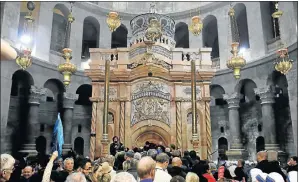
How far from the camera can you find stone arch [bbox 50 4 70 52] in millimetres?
18219

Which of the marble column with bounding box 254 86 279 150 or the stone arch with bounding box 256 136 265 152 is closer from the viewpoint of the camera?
the marble column with bounding box 254 86 279 150

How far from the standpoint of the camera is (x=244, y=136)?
53.9 ft

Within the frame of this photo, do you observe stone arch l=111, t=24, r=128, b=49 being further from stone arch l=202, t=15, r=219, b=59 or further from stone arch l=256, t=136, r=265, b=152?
stone arch l=256, t=136, r=265, b=152

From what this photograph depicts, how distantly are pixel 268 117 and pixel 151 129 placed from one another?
694cm

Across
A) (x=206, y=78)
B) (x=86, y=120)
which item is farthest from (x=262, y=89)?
(x=86, y=120)

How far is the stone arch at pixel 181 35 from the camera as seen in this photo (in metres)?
21.1

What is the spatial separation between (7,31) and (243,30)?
14711mm

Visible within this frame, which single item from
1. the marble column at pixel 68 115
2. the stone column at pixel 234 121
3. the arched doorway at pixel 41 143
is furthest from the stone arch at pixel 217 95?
the arched doorway at pixel 41 143

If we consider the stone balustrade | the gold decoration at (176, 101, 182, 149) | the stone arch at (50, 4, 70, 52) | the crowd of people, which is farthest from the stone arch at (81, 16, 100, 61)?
the crowd of people

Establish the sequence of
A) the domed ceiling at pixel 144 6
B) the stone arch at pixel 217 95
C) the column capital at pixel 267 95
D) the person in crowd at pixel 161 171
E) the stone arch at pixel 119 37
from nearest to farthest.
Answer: the person in crowd at pixel 161 171
the column capital at pixel 267 95
the stone arch at pixel 217 95
the domed ceiling at pixel 144 6
the stone arch at pixel 119 37

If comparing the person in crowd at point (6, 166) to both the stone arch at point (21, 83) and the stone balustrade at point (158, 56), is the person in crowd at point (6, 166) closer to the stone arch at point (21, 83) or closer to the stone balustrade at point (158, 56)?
the stone balustrade at point (158, 56)

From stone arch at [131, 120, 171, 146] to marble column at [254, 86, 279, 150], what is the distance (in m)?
6.08

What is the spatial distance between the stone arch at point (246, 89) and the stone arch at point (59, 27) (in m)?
11.7

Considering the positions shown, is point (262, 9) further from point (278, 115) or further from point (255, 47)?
point (278, 115)
